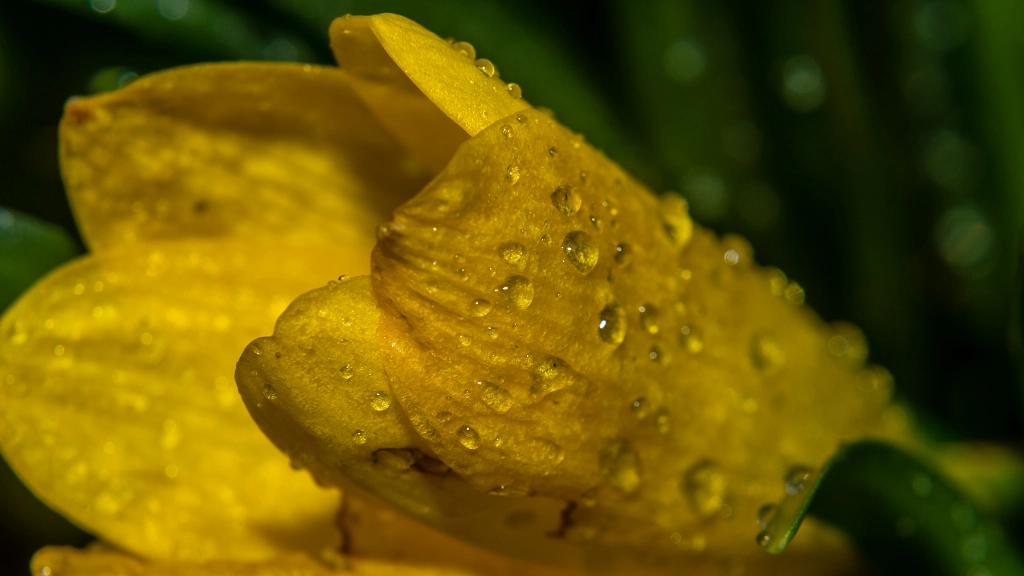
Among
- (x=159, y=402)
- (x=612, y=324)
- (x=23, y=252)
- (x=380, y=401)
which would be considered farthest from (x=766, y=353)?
(x=23, y=252)

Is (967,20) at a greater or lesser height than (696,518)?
greater

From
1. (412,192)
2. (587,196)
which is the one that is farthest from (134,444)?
(587,196)

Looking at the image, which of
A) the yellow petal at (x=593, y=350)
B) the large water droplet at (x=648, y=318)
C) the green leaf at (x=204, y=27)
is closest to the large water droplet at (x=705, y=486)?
the yellow petal at (x=593, y=350)

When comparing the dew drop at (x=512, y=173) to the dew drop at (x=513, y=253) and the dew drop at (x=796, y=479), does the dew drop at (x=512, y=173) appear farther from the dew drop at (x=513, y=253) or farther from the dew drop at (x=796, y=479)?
the dew drop at (x=796, y=479)

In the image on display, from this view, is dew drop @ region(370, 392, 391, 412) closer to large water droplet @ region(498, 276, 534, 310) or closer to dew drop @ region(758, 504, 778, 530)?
large water droplet @ region(498, 276, 534, 310)

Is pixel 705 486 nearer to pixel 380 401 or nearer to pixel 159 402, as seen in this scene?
pixel 380 401

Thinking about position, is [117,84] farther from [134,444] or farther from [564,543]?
[564,543]
